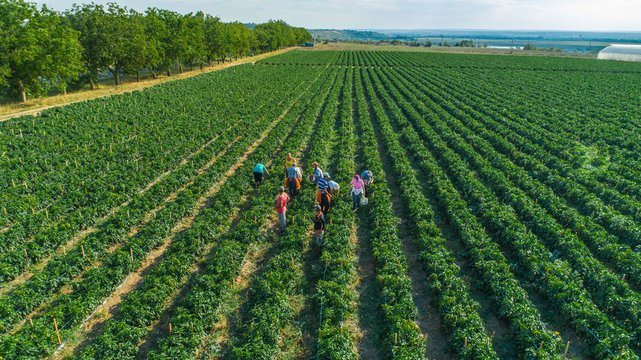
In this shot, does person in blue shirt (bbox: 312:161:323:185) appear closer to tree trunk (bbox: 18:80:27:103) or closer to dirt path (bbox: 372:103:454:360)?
dirt path (bbox: 372:103:454:360)

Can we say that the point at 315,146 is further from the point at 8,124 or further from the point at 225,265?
the point at 8,124

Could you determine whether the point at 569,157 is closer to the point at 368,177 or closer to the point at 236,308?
the point at 368,177

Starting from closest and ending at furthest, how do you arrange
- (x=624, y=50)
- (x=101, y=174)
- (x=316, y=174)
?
(x=316, y=174), (x=101, y=174), (x=624, y=50)

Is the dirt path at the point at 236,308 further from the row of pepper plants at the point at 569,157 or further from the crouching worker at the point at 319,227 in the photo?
the row of pepper plants at the point at 569,157

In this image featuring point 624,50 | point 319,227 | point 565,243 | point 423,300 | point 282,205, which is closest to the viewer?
point 423,300

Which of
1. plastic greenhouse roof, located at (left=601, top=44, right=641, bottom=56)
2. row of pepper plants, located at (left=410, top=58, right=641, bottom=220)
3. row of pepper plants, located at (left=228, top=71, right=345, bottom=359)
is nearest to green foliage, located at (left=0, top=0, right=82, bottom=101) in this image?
row of pepper plants, located at (left=228, top=71, right=345, bottom=359)

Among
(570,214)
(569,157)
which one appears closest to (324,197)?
(570,214)

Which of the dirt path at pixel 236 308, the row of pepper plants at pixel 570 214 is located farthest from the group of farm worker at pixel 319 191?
the row of pepper plants at pixel 570 214

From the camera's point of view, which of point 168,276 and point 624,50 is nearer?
point 168,276
